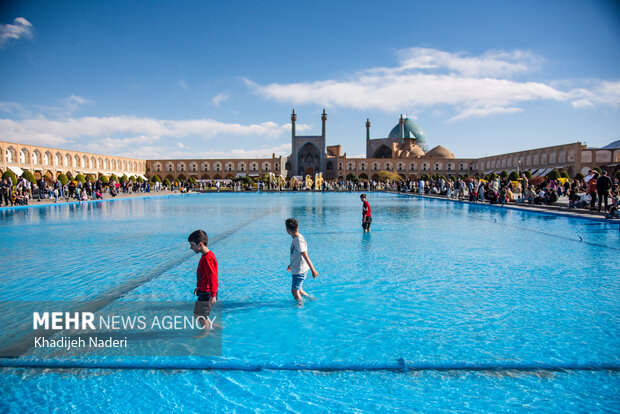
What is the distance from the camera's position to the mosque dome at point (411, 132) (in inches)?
2502

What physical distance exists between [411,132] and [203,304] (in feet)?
216

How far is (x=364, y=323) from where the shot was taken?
10.3 ft

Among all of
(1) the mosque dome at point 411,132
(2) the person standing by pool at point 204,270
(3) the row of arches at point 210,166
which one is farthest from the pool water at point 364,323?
(1) the mosque dome at point 411,132

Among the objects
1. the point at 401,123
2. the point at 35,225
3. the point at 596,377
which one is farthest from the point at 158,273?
the point at 401,123

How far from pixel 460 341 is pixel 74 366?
97.1 inches

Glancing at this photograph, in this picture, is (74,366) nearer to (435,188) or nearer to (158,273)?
(158,273)

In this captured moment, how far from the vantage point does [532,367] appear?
96.4 inches

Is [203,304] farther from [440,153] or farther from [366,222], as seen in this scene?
[440,153]

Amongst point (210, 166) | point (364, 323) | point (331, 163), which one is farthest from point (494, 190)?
point (210, 166)

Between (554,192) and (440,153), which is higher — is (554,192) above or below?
below

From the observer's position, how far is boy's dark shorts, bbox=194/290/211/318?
9.16 ft

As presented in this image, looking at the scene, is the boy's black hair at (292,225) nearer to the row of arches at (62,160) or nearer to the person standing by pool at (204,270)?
the person standing by pool at (204,270)

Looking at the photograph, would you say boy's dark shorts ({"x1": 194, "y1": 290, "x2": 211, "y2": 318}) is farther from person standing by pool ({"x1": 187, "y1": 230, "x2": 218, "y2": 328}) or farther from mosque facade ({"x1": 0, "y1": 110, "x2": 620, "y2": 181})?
mosque facade ({"x1": 0, "y1": 110, "x2": 620, "y2": 181})

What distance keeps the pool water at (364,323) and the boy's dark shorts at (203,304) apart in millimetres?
242
